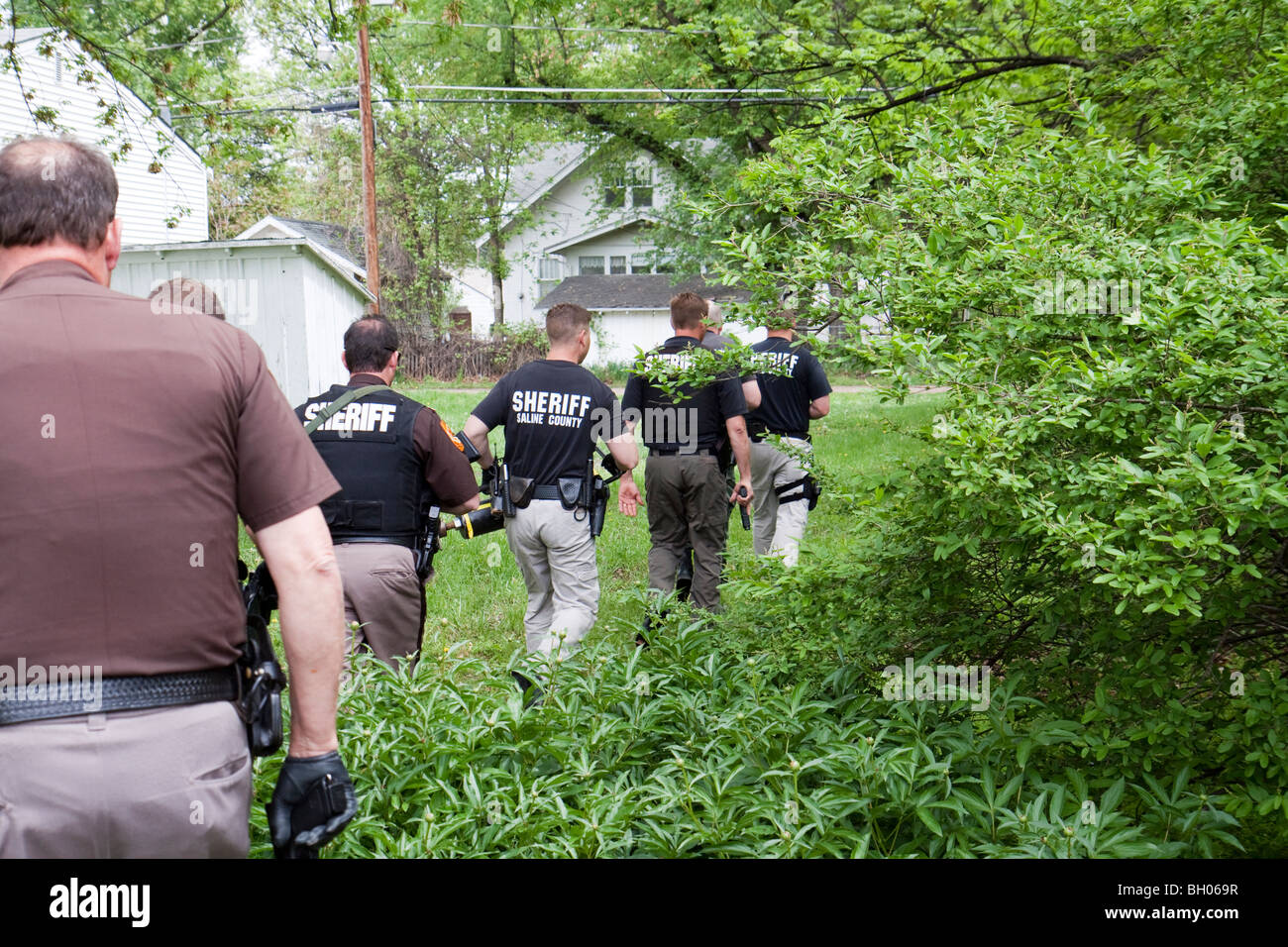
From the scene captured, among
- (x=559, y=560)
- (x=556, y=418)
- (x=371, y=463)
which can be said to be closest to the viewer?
(x=371, y=463)

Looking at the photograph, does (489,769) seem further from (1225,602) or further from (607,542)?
(607,542)

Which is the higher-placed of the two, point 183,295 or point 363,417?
point 183,295

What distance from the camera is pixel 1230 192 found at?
12.6 ft

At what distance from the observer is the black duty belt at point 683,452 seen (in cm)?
683

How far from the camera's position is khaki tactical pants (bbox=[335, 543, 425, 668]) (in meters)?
4.83

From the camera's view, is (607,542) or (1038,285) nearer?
(1038,285)

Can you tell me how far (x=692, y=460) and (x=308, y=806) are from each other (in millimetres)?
4748

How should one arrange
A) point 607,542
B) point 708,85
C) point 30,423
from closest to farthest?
point 30,423 < point 607,542 < point 708,85

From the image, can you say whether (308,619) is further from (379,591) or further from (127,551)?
(379,591)

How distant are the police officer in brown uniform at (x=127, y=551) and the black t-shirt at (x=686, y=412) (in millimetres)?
4537

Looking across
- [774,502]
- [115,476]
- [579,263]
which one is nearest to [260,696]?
[115,476]

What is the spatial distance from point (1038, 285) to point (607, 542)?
7.14m

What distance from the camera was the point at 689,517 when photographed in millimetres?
6984
